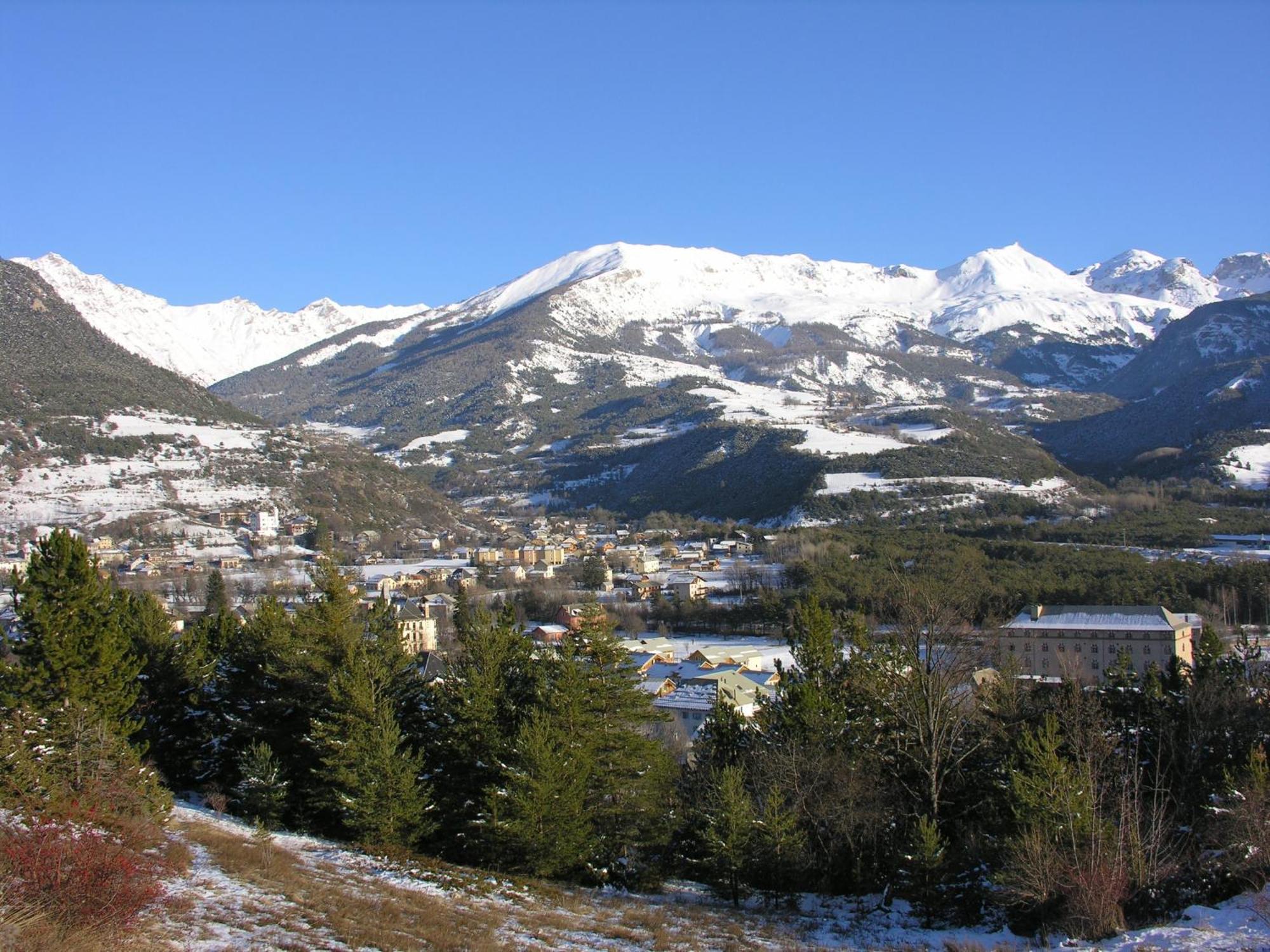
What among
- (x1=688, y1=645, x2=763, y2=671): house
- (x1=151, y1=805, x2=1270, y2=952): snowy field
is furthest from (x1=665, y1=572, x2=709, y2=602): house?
(x1=151, y1=805, x2=1270, y2=952): snowy field

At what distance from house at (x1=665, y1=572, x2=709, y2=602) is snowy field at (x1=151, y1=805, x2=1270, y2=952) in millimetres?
51701

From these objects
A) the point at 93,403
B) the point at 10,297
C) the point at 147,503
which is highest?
the point at 10,297

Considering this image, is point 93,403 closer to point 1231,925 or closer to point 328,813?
point 328,813

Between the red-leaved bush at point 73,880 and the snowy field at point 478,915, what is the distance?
0.51 metres

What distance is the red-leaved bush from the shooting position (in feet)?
35.0

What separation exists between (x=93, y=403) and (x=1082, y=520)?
4098 inches

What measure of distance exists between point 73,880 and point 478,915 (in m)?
6.09

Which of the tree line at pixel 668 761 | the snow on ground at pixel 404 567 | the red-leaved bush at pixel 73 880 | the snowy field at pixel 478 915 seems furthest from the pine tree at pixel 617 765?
the snow on ground at pixel 404 567

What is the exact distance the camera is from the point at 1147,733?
2372 centimetres

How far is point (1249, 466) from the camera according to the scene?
123 meters

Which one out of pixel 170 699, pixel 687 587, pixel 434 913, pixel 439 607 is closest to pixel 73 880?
pixel 434 913

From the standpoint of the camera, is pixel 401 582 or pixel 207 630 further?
pixel 401 582

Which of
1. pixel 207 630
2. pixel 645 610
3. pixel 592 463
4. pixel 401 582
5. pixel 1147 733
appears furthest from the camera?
pixel 592 463

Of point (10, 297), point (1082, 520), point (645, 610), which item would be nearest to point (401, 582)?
point (645, 610)
